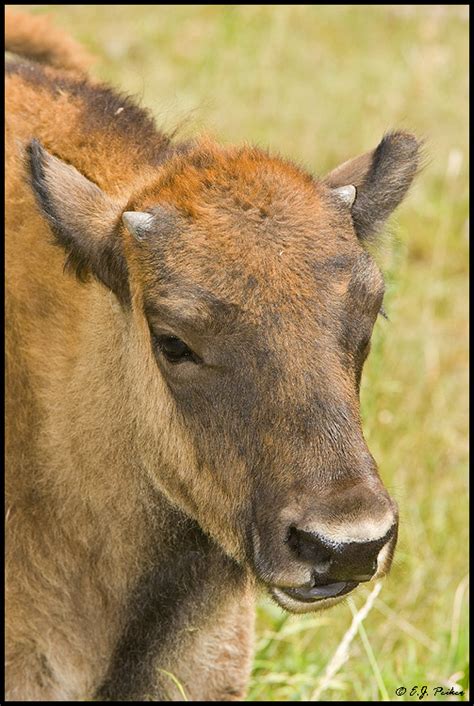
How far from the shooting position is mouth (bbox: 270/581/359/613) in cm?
511

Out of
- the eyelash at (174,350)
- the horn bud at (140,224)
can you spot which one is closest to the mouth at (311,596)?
the eyelash at (174,350)

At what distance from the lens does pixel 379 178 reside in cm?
620

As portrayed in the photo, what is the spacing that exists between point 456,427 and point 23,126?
557cm

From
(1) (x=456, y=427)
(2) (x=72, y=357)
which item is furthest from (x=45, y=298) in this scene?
(1) (x=456, y=427)

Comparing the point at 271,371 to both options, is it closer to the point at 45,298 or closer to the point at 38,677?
the point at 45,298

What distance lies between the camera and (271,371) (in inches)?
205

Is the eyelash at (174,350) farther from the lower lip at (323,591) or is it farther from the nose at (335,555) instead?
the lower lip at (323,591)

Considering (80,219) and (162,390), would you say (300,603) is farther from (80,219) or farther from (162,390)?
(80,219)

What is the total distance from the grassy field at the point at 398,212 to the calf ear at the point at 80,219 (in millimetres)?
1307

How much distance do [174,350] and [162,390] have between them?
0.30m

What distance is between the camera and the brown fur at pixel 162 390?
522cm
